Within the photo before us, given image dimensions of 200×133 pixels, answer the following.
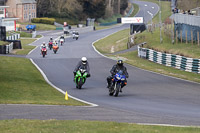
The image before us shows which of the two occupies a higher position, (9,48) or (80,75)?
(80,75)

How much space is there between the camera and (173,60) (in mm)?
37750

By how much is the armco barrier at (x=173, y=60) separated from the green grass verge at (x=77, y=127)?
74.0ft

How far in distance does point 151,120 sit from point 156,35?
46.4 meters

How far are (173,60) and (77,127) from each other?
27426mm

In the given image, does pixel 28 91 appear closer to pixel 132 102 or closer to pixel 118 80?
pixel 118 80

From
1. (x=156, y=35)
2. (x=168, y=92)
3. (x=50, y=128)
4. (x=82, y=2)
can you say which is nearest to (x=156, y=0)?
(x=82, y=2)

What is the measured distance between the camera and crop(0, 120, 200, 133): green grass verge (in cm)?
1059

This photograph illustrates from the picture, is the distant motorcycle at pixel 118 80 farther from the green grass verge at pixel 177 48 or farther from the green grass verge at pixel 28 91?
the green grass verge at pixel 177 48

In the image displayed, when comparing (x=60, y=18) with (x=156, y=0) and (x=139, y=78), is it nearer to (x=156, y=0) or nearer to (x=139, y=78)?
(x=156, y=0)

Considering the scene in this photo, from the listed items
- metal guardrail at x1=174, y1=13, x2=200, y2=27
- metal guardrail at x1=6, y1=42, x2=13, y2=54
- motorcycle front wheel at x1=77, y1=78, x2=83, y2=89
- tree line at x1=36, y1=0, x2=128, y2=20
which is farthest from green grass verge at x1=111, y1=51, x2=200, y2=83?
tree line at x1=36, y1=0, x2=128, y2=20

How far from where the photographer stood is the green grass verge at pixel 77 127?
10586 millimetres

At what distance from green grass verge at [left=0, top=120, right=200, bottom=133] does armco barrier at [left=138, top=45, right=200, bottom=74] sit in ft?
74.0

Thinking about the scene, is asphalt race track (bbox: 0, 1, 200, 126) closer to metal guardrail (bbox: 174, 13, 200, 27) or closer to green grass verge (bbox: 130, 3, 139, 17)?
metal guardrail (bbox: 174, 13, 200, 27)

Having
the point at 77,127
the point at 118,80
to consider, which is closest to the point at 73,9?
the point at 118,80
